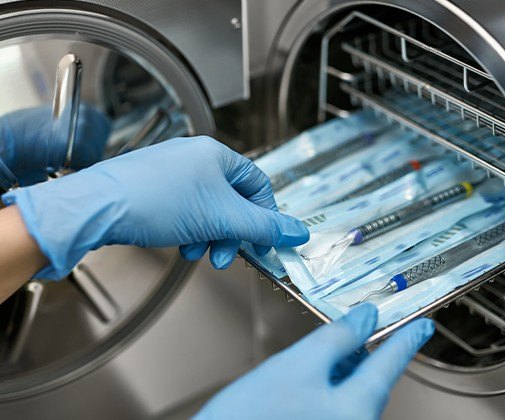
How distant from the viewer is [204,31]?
959 millimetres

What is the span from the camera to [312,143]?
42.9 inches

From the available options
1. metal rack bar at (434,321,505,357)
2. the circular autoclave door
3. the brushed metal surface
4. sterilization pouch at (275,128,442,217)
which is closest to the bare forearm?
the circular autoclave door

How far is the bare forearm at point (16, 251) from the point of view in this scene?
80 cm

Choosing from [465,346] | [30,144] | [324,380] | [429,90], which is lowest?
[465,346]

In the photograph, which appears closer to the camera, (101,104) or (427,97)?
(427,97)

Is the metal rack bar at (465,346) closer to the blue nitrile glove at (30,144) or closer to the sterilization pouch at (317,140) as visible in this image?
the sterilization pouch at (317,140)

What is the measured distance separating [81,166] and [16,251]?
392 mm

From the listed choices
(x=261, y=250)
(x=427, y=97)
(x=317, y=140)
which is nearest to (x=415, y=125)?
(x=427, y=97)

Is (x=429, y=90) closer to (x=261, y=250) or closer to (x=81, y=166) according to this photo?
(x=261, y=250)

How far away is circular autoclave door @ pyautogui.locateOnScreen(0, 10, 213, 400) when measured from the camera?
97 centimetres

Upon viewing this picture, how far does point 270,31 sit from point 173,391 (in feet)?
2.33

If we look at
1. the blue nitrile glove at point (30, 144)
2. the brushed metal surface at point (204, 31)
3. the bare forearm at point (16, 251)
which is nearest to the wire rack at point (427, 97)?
the brushed metal surface at point (204, 31)

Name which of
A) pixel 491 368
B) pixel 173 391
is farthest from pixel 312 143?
pixel 173 391

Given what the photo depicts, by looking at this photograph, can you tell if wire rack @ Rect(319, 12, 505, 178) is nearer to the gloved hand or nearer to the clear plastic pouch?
the clear plastic pouch
